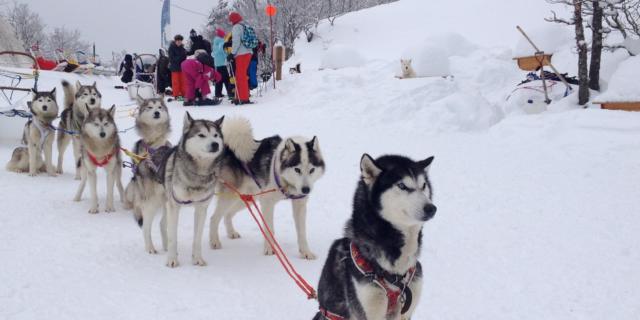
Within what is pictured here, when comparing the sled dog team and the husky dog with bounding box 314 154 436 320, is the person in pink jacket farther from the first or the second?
the husky dog with bounding box 314 154 436 320

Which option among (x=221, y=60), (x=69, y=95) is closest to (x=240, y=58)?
(x=221, y=60)

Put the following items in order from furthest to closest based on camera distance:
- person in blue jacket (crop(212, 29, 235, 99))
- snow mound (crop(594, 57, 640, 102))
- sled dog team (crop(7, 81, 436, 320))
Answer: person in blue jacket (crop(212, 29, 235, 99)), snow mound (crop(594, 57, 640, 102)), sled dog team (crop(7, 81, 436, 320))

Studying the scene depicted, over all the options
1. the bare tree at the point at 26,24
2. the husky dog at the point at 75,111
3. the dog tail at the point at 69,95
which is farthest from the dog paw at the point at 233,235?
the bare tree at the point at 26,24

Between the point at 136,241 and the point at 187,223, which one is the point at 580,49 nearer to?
the point at 187,223

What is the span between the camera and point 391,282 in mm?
1837

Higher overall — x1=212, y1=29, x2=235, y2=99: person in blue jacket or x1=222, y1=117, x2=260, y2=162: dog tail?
x1=212, y1=29, x2=235, y2=99: person in blue jacket

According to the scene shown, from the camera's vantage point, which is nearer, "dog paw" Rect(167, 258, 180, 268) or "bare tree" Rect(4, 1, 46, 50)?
"dog paw" Rect(167, 258, 180, 268)

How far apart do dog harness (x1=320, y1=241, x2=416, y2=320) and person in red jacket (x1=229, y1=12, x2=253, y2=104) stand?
9.65 metres

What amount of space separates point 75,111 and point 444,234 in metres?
4.71

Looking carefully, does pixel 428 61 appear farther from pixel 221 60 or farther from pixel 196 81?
pixel 196 81

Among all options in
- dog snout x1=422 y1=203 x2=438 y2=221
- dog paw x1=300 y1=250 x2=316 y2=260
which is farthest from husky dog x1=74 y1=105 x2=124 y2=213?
dog snout x1=422 y1=203 x2=438 y2=221

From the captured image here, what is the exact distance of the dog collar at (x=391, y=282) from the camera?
183 centimetres

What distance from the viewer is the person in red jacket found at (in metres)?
10.7

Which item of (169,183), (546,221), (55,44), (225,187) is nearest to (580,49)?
(546,221)
